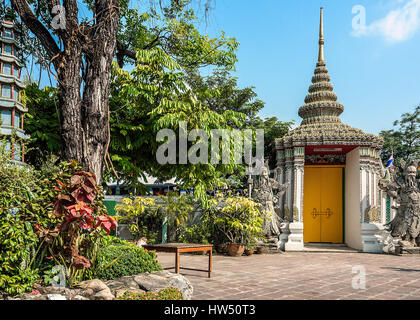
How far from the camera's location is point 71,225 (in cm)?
438

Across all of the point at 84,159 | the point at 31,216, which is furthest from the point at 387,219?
→ the point at 31,216

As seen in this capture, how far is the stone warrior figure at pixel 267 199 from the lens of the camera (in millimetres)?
11086

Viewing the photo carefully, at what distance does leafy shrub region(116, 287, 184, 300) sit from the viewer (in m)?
3.99

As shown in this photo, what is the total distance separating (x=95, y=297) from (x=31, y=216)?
1225mm

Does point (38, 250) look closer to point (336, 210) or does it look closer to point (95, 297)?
point (95, 297)

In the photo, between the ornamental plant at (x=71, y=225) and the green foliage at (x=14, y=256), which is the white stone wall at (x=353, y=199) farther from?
the green foliage at (x=14, y=256)

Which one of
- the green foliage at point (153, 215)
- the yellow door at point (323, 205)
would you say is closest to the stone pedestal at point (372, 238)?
the yellow door at point (323, 205)

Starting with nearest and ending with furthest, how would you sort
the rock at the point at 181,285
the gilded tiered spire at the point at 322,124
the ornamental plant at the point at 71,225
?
the ornamental plant at the point at 71,225 < the rock at the point at 181,285 < the gilded tiered spire at the point at 322,124

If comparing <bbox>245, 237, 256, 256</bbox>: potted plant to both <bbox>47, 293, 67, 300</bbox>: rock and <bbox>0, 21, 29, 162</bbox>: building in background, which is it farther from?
<bbox>47, 293, 67, 300</bbox>: rock

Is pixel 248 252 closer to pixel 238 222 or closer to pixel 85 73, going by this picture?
pixel 238 222

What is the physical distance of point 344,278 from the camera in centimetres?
664

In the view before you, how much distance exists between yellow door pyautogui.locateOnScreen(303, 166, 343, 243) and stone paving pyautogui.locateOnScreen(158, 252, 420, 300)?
315cm

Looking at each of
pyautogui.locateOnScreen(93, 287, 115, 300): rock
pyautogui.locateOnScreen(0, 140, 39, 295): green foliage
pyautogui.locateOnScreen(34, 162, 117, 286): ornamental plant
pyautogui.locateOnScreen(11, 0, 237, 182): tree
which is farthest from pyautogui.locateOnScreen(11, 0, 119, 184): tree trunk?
pyautogui.locateOnScreen(93, 287, 115, 300): rock

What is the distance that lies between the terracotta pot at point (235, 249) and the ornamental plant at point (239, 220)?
0.28 m
